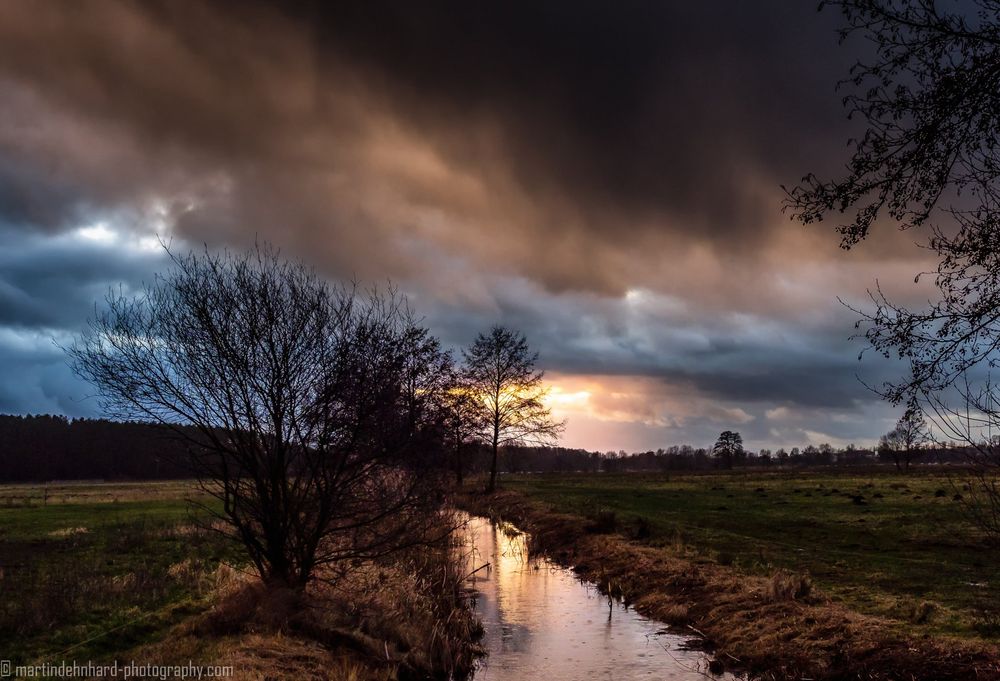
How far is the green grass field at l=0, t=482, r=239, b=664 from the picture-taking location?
11974 millimetres

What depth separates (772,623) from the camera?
547 inches

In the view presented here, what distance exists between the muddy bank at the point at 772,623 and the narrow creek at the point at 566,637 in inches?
30.0

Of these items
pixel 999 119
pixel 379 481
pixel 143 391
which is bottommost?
pixel 379 481

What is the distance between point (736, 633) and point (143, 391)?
1363 centimetres

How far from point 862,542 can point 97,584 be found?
26547mm

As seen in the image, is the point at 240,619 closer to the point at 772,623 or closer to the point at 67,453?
the point at 772,623

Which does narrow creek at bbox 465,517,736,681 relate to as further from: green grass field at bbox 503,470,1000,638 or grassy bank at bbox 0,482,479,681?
green grass field at bbox 503,470,1000,638

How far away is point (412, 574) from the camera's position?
17969mm

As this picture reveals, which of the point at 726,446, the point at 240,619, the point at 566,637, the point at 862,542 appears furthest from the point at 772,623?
the point at 726,446

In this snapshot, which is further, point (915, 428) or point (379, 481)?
point (379, 481)

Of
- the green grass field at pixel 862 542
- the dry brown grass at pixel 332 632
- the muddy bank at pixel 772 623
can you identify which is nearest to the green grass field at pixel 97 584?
the dry brown grass at pixel 332 632

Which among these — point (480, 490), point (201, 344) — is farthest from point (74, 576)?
point (480, 490)

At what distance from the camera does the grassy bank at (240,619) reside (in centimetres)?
1084

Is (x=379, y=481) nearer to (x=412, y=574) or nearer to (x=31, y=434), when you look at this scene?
(x=412, y=574)
